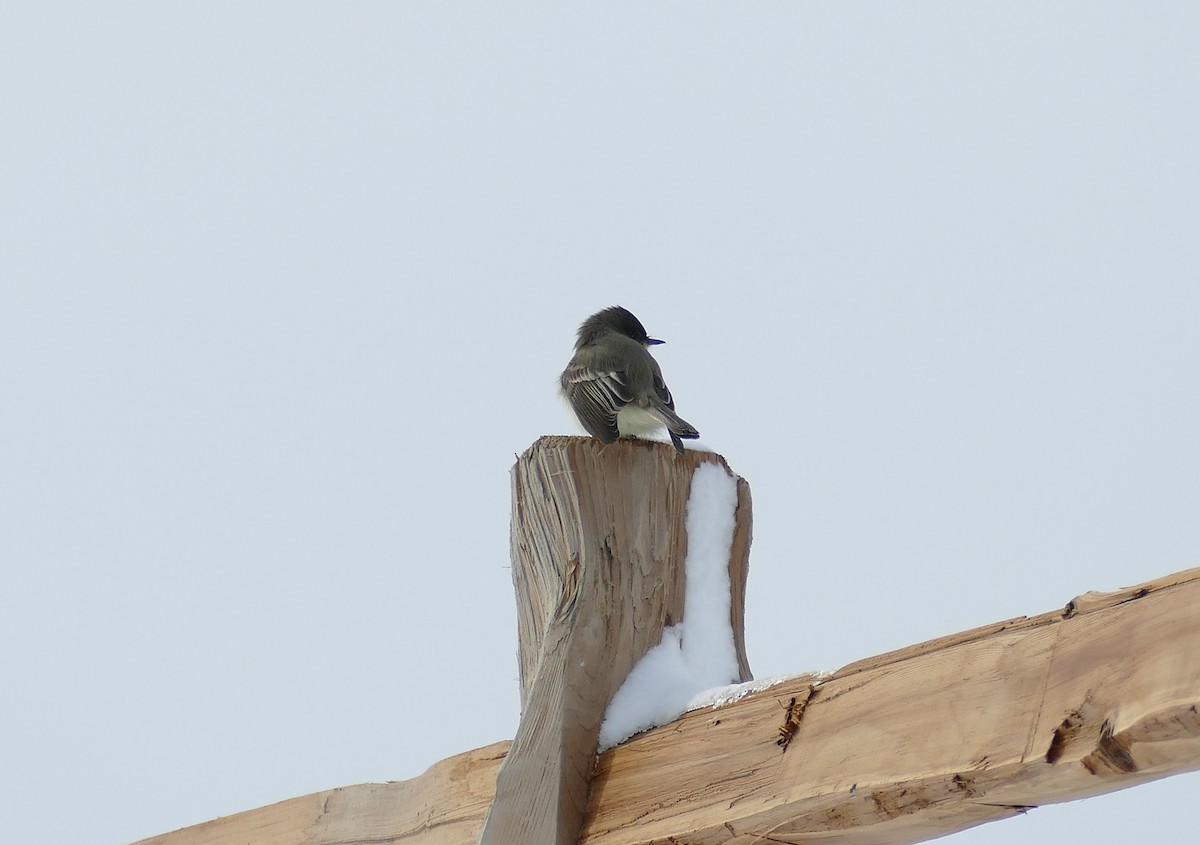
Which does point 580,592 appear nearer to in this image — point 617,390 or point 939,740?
point 939,740

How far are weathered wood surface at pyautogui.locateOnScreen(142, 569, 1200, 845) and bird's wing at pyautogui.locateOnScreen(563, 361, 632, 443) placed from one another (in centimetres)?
163

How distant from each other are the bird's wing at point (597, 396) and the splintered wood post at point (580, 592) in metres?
1.10

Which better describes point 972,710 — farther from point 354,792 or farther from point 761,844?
point 354,792

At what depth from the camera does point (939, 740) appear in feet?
6.08

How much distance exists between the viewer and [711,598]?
2668 millimetres

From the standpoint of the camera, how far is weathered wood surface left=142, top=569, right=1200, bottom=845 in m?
1.61

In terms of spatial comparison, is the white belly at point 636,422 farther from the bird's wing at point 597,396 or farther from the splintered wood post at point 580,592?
the splintered wood post at point 580,592

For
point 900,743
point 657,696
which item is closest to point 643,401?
point 657,696

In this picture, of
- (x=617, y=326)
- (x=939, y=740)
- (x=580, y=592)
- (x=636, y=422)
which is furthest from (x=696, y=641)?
(x=617, y=326)

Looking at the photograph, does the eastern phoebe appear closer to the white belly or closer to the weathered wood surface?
the white belly

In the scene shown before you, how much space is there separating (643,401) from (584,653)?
167 centimetres

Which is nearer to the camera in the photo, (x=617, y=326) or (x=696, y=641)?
(x=696, y=641)

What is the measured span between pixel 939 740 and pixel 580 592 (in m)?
0.81

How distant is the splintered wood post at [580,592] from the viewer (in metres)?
2.35
